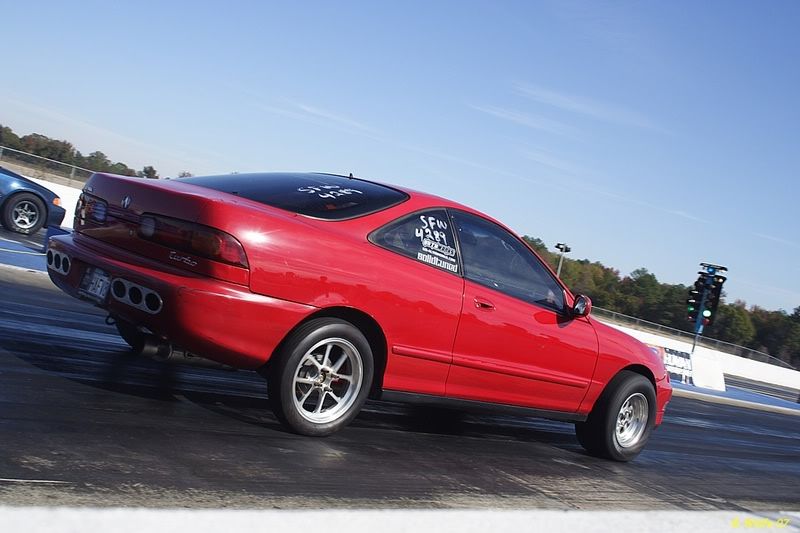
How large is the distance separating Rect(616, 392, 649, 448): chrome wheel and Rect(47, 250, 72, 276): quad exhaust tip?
4.15 meters

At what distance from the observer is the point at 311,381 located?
459 centimetres

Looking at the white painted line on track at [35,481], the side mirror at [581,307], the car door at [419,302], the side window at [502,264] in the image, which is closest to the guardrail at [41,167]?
the side window at [502,264]

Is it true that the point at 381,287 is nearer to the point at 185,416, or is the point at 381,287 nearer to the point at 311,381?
the point at 311,381

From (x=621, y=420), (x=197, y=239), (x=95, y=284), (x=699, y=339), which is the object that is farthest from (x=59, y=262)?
(x=699, y=339)

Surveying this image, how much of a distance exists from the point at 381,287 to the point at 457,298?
0.62 metres

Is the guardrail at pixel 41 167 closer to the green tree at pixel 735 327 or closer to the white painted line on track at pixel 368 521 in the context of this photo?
the white painted line on track at pixel 368 521

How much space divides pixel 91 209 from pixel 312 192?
133 cm

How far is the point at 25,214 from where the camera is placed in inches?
552

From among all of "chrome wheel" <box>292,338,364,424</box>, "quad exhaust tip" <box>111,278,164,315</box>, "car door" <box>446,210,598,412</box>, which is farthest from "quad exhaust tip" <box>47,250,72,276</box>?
"car door" <box>446,210,598,412</box>

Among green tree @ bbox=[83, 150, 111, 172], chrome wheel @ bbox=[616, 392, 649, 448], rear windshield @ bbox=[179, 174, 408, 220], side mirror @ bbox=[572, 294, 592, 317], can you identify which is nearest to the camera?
rear windshield @ bbox=[179, 174, 408, 220]

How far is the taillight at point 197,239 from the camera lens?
Result: 418cm

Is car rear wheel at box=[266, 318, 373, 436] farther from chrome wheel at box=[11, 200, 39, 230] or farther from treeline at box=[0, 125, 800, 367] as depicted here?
treeline at box=[0, 125, 800, 367]

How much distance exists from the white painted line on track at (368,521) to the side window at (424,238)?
167 cm

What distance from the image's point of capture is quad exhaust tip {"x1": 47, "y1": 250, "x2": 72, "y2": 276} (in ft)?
15.6
